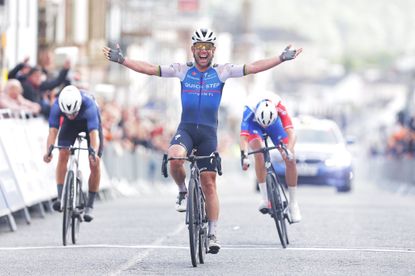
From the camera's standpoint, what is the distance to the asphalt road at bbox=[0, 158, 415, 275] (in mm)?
13859

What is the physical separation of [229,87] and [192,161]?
119m

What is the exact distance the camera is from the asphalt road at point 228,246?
13.9 m

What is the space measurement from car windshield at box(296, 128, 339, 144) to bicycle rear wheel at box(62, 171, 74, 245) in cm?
1618

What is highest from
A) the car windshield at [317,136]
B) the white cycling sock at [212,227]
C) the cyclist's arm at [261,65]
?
the cyclist's arm at [261,65]

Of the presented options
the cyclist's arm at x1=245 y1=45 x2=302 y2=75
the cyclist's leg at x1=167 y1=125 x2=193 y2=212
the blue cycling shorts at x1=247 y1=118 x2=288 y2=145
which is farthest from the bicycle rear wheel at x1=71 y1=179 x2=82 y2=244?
the cyclist's arm at x1=245 y1=45 x2=302 y2=75

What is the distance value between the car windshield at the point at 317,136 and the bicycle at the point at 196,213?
18.2m

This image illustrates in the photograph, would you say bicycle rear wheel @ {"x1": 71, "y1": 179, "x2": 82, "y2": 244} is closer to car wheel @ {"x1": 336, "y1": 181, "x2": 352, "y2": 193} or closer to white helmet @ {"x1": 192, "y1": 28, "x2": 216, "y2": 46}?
white helmet @ {"x1": 192, "y1": 28, "x2": 216, "y2": 46}

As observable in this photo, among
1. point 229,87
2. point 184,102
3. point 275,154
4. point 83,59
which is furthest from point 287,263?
point 229,87

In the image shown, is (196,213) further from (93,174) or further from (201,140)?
(93,174)

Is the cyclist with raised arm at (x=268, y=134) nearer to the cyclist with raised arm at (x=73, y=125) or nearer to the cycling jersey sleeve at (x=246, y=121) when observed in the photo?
the cycling jersey sleeve at (x=246, y=121)

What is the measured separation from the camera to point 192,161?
1450 centimetres

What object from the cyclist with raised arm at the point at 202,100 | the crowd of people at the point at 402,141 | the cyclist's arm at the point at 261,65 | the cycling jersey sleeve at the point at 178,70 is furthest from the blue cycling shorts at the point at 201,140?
the crowd of people at the point at 402,141

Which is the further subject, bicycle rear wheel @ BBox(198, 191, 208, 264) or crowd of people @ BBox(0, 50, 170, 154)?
crowd of people @ BBox(0, 50, 170, 154)

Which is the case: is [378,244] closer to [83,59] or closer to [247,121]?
[247,121]
